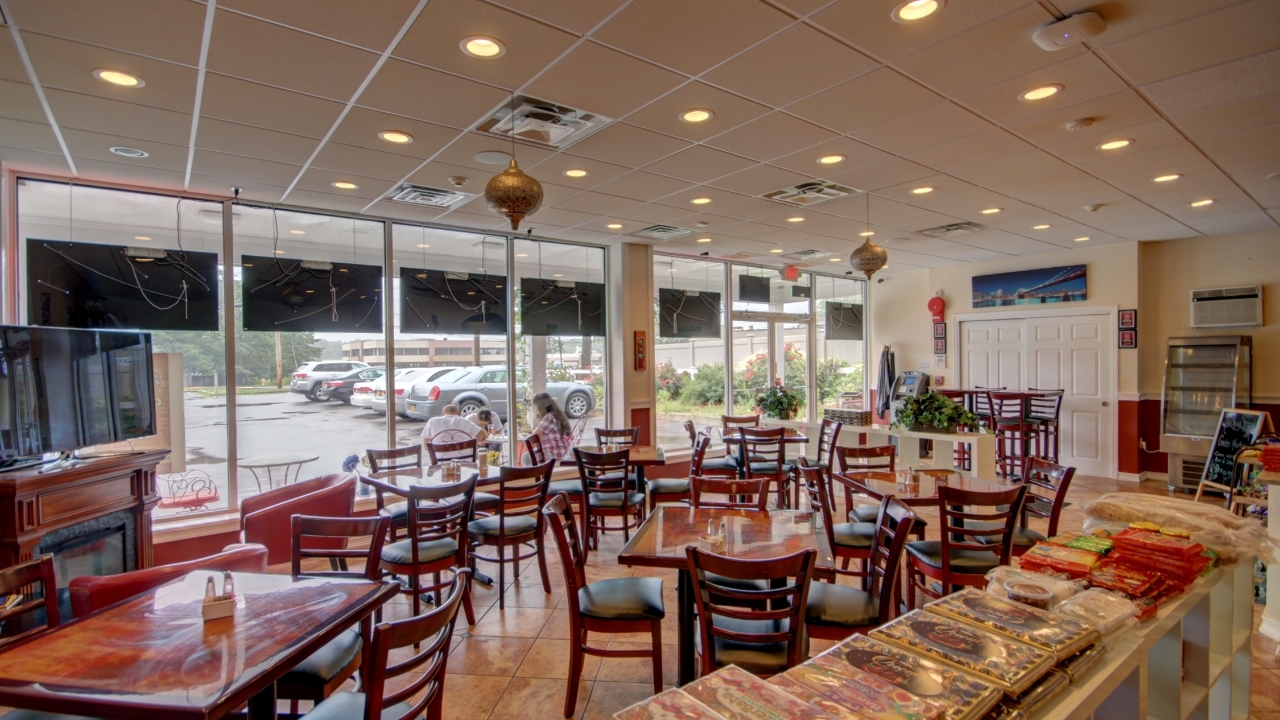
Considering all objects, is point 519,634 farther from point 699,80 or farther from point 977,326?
point 977,326

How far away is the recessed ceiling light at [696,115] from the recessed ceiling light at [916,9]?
3.78 feet

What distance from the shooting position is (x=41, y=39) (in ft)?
8.28

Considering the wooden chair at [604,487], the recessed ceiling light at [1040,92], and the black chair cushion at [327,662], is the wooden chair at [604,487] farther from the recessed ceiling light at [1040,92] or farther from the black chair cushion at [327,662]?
the recessed ceiling light at [1040,92]

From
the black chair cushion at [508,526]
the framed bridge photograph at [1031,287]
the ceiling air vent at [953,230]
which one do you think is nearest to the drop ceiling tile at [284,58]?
the black chair cushion at [508,526]

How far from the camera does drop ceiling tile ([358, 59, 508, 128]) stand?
2.94m

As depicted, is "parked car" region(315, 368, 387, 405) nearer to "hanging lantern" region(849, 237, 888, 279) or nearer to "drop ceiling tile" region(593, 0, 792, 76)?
"drop ceiling tile" region(593, 0, 792, 76)

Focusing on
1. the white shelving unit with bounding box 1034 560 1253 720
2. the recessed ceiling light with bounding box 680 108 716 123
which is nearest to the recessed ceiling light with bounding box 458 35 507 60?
the recessed ceiling light with bounding box 680 108 716 123

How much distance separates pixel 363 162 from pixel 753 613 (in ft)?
12.5

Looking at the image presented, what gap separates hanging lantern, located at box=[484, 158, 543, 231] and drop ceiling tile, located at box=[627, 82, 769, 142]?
0.77 m

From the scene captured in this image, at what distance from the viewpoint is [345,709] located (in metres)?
1.92

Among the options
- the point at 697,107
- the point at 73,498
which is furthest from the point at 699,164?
the point at 73,498

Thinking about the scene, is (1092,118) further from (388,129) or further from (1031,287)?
(1031,287)

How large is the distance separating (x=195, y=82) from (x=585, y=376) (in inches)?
199

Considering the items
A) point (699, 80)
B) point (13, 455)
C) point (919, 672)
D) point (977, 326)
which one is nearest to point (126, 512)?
point (13, 455)
